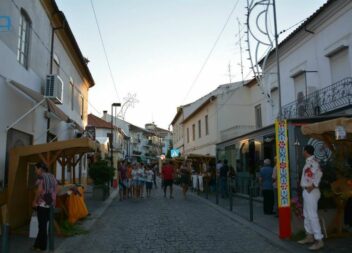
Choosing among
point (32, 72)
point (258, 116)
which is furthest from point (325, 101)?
point (258, 116)

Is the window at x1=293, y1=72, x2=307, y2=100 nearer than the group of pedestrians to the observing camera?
Yes

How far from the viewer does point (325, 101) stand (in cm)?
1398

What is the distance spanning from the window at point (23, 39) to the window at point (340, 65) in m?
10.3

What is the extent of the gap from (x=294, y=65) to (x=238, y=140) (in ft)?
13.7

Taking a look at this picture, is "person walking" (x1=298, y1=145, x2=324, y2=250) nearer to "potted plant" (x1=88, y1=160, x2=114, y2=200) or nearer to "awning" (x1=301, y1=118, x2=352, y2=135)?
"awning" (x1=301, y1=118, x2=352, y2=135)

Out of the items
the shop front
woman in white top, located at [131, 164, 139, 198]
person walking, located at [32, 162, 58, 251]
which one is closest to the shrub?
woman in white top, located at [131, 164, 139, 198]

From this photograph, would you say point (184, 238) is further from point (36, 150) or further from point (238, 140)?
point (238, 140)

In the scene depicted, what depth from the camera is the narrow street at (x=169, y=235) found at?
7895mm

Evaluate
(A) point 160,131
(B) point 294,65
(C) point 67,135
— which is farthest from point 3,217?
(A) point 160,131

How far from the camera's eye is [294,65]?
57.9 feet

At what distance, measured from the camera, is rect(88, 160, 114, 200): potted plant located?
699 inches

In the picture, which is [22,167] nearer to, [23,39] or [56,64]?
[23,39]

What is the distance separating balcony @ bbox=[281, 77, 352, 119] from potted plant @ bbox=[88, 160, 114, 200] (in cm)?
830

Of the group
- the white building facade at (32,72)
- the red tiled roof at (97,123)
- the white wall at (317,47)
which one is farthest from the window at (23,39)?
the red tiled roof at (97,123)
